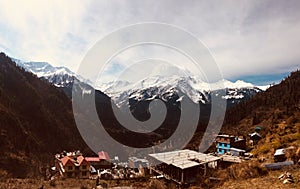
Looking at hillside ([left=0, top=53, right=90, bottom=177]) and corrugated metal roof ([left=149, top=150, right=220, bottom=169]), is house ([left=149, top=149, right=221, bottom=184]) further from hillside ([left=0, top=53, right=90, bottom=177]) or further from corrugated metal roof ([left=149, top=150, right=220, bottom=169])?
hillside ([left=0, top=53, right=90, bottom=177])

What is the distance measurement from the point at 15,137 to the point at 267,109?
7815 cm

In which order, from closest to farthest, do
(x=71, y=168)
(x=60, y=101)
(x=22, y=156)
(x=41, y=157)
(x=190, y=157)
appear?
(x=190, y=157) → (x=71, y=168) → (x=22, y=156) → (x=41, y=157) → (x=60, y=101)

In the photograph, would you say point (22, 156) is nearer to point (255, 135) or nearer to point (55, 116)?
point (55, 116)

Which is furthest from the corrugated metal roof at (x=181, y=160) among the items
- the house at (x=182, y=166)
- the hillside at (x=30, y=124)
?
the hillside at (x=30, y=124)

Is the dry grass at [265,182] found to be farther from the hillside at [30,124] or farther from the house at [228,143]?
the hillside at [30,124]

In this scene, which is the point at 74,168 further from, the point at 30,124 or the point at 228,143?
the point at 30,124

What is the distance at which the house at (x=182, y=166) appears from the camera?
68.1 feet

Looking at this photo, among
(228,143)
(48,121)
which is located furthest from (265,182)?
(48,121)

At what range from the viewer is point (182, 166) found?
20.3 m

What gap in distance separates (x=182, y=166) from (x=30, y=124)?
68.0 m

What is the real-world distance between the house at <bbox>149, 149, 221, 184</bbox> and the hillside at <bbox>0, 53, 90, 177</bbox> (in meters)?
28.6

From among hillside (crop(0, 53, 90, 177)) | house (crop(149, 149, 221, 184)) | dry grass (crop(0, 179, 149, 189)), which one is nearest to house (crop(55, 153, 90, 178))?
hillside (crop(0, 53, 90, 177))

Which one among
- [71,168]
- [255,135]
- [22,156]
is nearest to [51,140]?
[22,156]

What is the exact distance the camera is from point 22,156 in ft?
177
